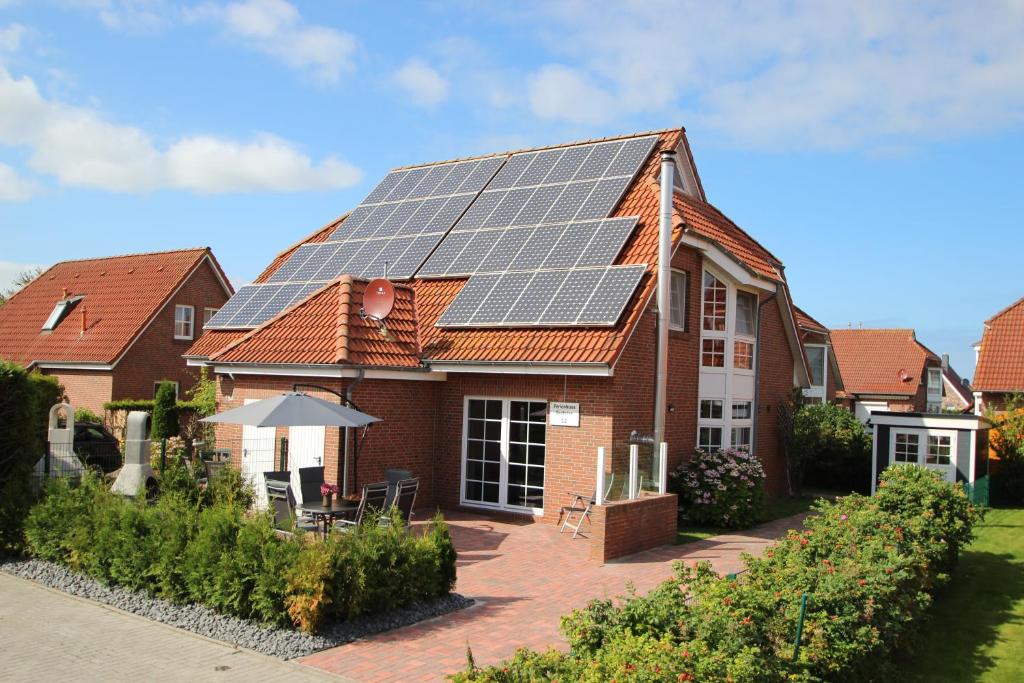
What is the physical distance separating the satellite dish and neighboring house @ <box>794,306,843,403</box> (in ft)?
68.0

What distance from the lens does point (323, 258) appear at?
68.8ft

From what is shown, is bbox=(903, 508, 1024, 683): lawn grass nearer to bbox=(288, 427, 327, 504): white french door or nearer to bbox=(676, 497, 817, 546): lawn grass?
bbox=(676, 497, 817, 546): lawn grass

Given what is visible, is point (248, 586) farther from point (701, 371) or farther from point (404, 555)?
point (701, 371)

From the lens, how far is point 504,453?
1633 cm

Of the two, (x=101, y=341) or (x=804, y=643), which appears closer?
(x=804, y=643)

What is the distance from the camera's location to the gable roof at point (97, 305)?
3181 centimetres

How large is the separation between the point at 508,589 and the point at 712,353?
30.2 ft

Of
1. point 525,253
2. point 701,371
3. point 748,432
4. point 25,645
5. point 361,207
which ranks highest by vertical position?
point 361,207

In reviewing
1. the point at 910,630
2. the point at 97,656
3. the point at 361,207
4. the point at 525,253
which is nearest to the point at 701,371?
the point at 525,253

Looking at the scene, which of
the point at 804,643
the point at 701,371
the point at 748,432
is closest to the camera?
the point at 804,643

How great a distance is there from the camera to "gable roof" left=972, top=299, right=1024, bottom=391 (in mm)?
27344

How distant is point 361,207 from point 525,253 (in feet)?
24.8

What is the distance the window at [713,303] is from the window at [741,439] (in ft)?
8.33

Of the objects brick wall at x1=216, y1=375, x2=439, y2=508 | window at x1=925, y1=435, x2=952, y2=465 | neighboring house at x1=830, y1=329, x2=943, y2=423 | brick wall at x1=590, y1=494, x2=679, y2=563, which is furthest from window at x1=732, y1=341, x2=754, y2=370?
neighboring house at x1=830, y1=329, x2=943, y2=423
